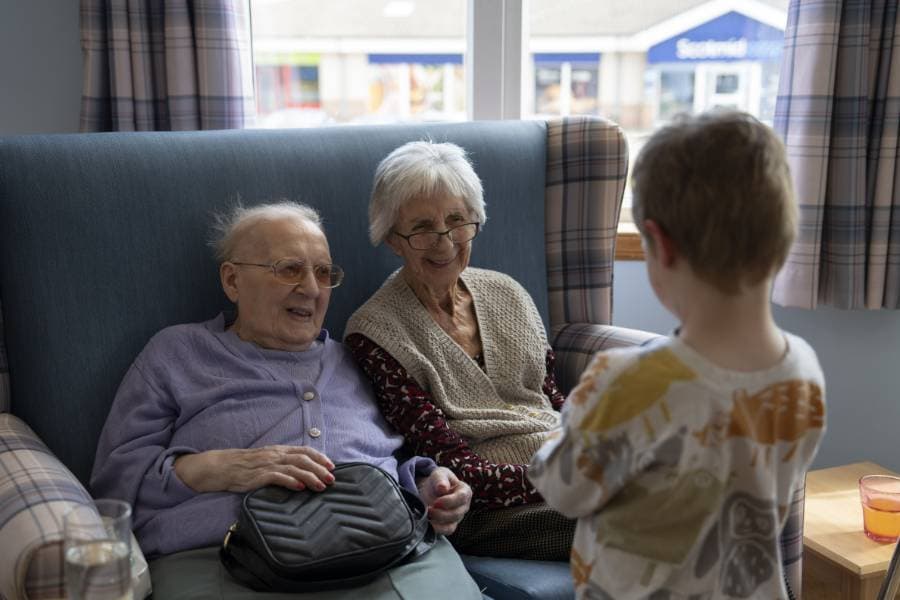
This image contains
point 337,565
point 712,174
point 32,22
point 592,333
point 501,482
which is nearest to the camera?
point 712,174

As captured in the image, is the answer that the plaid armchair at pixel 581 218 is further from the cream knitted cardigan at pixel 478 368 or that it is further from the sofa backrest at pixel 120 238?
the sofa backrest at pixel 120 238

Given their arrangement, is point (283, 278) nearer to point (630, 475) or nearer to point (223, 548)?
point (223, 548)

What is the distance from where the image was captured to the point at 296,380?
183cm

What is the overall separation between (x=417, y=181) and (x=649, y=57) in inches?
52.8

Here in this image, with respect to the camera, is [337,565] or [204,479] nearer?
[337,565]

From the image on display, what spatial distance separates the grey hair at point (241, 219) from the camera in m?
1.88

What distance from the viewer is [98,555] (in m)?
1.16

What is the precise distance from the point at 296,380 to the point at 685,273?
0.99 m

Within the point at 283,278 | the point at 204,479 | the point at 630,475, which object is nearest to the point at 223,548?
the point at 204,479

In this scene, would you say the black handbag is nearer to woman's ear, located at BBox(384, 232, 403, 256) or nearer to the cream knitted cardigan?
the cream knitted cardigan

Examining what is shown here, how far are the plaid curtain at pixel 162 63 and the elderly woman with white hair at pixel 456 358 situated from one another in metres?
0.64

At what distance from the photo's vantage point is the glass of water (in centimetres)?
115

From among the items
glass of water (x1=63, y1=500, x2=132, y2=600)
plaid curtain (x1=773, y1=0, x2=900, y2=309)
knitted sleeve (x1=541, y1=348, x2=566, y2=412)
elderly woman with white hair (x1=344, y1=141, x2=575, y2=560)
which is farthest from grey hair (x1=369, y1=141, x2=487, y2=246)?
plaid curtain (x1=773, y1=0, x2=900, y2=309)

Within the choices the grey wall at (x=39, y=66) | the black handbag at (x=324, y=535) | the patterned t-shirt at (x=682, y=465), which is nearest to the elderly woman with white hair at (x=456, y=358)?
the black handbag at (x=324, y=535)
